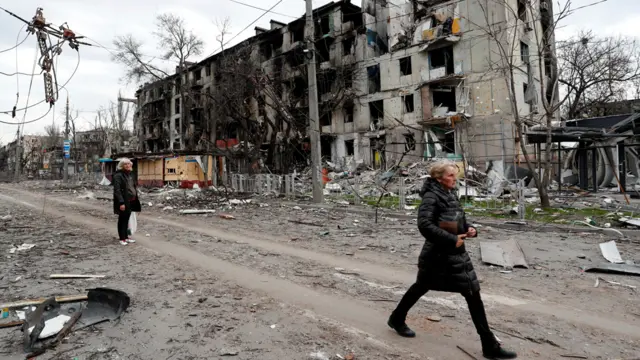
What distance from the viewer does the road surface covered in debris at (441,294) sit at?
11.3 feet

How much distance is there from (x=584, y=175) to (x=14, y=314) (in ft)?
66.8

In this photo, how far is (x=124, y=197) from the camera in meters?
7.54

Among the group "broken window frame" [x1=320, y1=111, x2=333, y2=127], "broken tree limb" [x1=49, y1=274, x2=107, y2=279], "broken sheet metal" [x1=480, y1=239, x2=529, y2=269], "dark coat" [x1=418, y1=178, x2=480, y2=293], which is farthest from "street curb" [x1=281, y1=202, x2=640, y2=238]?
"broken window frame" [x1=320, y1=111, x2=333, y2=127]

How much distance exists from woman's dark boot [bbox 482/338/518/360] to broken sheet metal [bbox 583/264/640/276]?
367cm

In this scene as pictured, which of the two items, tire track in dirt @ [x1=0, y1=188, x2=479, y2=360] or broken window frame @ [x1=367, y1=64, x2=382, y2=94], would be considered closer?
tire track in dirt @ [x1=0, y1=188, x2=479, y2=360]

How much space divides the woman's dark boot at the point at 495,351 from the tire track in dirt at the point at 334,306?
15 cm

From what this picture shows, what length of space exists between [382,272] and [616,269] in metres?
3.41

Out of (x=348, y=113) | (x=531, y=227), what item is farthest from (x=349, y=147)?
(x=531, y=227)

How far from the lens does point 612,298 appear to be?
4.48 m

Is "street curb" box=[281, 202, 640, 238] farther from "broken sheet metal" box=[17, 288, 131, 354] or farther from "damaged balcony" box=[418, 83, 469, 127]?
"damaged balcony" box=[418, 83, 469, 127]

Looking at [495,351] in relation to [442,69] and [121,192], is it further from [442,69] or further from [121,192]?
[442,69]

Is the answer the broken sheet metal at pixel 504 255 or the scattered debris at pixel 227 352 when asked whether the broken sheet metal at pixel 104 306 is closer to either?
the scattered debris at pixel 227 352

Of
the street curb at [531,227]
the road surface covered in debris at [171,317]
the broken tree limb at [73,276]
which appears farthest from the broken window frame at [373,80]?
the broken tree limb at [73,276]

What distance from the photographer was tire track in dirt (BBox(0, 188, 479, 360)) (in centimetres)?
323
